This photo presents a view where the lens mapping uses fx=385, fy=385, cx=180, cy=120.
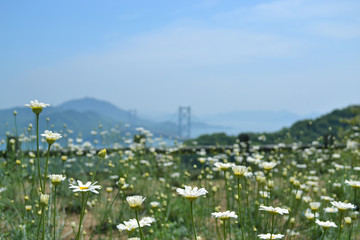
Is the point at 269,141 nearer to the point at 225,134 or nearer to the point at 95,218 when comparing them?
the point at 225,134

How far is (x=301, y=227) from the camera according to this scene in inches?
158

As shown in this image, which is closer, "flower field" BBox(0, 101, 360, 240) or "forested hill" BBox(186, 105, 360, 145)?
"flower field" BBox(0, 101, 360, 240)

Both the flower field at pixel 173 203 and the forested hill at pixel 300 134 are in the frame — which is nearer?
the flower field at pixel 173 203

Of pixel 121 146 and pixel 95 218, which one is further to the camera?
pixel 121 146

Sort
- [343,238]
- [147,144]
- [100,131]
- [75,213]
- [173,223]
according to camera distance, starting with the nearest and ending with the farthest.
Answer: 1. [343,238]
2. [173,223]
3. [75,213]
4. [100,131]
5. [147,144]

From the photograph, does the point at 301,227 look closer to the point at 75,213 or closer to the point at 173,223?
the point at 173,223

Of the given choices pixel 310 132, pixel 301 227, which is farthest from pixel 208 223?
pixel 310 132

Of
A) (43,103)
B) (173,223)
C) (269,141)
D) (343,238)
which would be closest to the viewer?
(43,103)

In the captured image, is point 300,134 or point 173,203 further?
point 300,134

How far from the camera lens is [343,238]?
138 inches

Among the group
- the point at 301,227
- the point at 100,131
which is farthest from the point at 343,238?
the point at 100,131

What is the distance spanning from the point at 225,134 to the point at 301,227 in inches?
430

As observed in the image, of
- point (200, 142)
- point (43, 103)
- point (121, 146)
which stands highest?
point (43, 103)

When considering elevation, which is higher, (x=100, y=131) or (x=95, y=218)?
(x=100, y=131)
